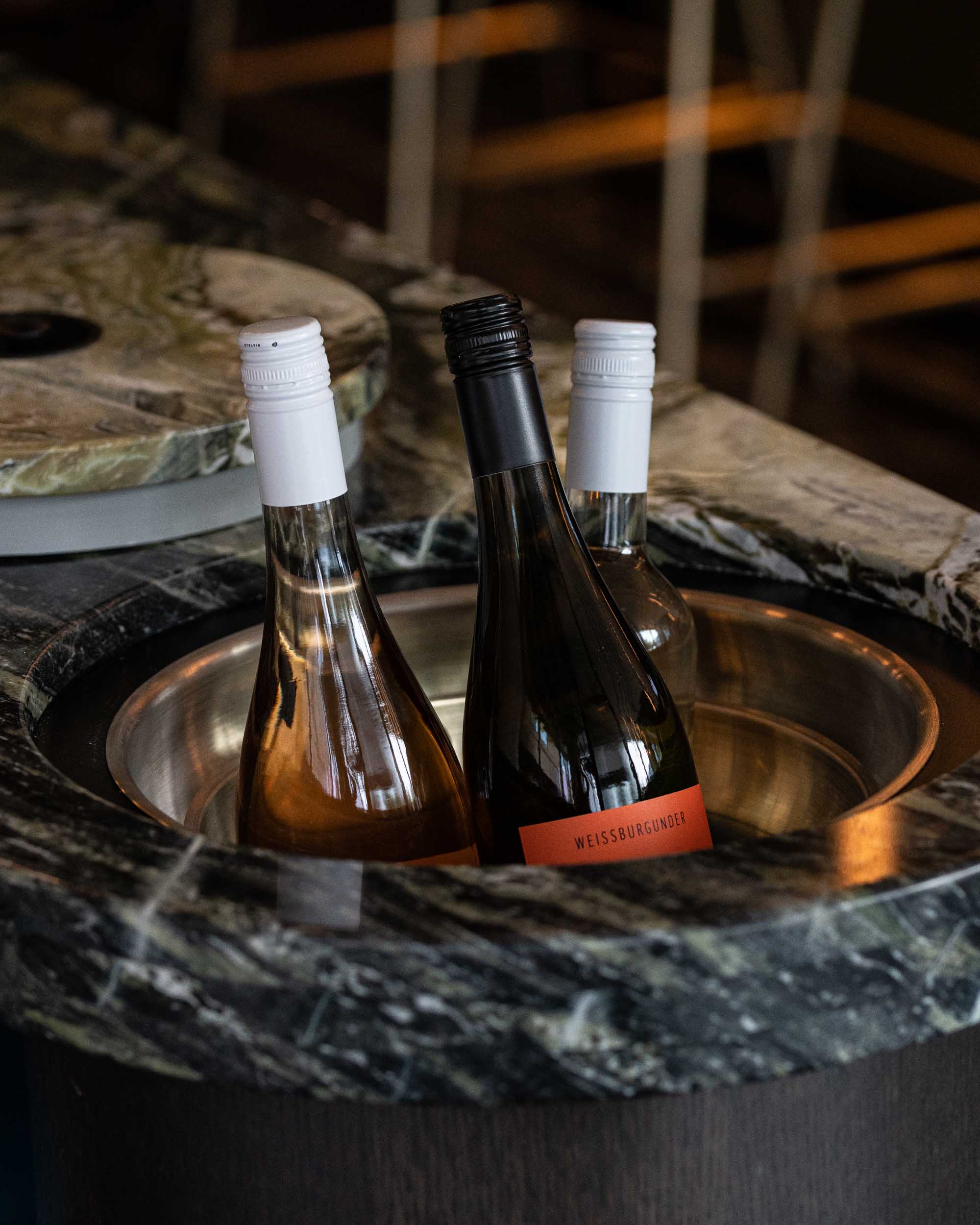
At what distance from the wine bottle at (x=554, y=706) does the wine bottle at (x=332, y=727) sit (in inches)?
1.0

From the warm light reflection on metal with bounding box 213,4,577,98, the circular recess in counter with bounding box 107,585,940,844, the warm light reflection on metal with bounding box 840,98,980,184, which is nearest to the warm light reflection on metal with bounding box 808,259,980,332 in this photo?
the warm light reflection on metal with bounding box 840,98,980,184

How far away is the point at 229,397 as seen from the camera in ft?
2.22

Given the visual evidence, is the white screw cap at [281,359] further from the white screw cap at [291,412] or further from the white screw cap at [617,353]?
the white screw cap at [617,353]

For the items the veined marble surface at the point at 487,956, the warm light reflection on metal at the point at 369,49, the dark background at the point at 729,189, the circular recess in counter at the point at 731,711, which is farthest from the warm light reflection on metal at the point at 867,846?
the warm light reflection on metal at the point at 369,49

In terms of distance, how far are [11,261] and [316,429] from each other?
59 centimetres

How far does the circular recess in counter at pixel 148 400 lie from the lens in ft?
2.06

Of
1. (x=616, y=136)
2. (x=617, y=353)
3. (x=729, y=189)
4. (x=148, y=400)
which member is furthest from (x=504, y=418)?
(x=729, y=189)

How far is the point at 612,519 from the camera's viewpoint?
0.57m

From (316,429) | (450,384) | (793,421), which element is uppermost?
(316,429)

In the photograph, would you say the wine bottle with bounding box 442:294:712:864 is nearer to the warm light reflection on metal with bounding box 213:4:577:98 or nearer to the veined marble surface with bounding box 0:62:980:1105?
the veined marble surface with bounding box 0:62:980:1105

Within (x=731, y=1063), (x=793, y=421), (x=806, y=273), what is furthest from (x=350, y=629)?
(x=806, y=273)

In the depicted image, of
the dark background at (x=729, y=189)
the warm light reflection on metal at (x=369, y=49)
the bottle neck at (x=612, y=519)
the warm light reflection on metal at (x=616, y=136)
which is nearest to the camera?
the bottle neck at (x=612, y=519)

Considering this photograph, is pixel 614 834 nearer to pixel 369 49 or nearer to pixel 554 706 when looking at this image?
pixel 554 706

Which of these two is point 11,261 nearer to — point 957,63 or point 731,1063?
point 731,1063
